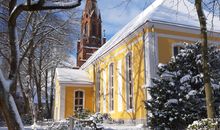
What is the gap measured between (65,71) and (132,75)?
1537 centimetres

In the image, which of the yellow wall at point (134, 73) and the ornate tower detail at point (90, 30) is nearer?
the yellow wall at point (134, 73)

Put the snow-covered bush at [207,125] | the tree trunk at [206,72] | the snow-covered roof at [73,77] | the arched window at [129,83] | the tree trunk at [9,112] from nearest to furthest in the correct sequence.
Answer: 1. the tree trunk at [9,112]
2. the snow-covered bush at [207,125]
3. the tree trunk at [206,72]
4. the arched window at [129,83]
5. the snow-covered roof at [73,77]

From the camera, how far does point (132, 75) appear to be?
22594mm

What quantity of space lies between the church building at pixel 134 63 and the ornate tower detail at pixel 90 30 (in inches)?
707

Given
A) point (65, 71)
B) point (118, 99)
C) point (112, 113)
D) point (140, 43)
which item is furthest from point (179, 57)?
point (65, 71)

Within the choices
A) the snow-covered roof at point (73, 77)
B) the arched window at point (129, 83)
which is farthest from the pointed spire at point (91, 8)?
the arched window at point (129, 83)

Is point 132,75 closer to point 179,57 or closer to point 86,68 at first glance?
point 179,57

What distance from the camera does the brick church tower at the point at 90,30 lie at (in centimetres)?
5078

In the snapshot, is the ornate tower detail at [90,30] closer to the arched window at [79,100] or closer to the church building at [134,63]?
the church building at [134,63]

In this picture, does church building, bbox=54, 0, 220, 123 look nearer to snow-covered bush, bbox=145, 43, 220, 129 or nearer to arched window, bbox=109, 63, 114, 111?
arched window, bbox=109, 63, 114, 111

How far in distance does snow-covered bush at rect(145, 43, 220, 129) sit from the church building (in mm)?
2019

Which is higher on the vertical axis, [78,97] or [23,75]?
[23,75]

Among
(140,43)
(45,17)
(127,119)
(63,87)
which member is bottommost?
(127,119)

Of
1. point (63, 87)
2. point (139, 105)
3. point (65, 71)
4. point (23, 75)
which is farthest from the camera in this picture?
point (23, 75)
